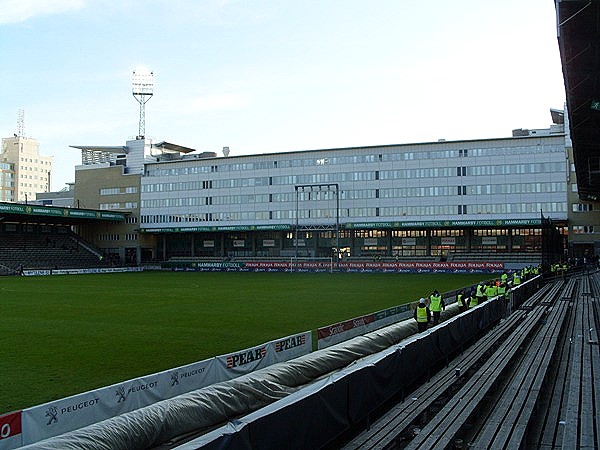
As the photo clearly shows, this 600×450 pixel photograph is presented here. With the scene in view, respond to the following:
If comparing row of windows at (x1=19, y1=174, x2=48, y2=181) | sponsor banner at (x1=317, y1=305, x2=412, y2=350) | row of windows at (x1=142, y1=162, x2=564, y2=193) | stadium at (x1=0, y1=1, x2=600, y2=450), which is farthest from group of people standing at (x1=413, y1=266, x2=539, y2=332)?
row of windows at (x1=19, y1=174, x2=48, y2=181)

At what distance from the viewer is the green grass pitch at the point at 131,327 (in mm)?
14070

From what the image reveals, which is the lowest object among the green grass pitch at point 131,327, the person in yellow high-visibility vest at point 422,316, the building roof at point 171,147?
the green grass pitch at point 131,327

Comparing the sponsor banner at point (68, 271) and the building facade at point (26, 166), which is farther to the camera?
the building facade at point (26, 166)

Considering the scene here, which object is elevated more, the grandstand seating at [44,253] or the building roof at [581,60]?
the building roof at [581,60]

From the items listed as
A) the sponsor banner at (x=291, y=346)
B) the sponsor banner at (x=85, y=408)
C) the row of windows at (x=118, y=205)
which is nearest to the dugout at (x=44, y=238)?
the row of windows at (x=118, y=205)

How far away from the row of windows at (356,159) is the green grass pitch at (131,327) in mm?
46784

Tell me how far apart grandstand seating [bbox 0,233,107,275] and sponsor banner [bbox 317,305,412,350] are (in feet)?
200

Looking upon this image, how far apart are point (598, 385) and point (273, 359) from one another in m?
7.32

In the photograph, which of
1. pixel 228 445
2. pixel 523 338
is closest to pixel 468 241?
pixel 523 338

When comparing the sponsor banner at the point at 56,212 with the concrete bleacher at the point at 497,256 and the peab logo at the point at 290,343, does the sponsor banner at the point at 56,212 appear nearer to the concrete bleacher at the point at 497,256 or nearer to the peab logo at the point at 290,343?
the concrete bleacher at the point at 497,256

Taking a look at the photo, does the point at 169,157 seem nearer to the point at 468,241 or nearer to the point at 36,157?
the point at 468,241

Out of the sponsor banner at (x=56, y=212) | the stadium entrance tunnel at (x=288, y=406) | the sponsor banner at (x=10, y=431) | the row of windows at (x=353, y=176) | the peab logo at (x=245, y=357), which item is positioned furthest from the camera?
the row of windows at (x=353, y=176)

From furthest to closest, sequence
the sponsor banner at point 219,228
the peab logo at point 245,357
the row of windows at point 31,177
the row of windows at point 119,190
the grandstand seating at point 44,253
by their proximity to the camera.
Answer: the row of windows at point 31,177 → the row of windows at point 119,190 → the sponsor banner at point 219,228 → the grandstand seating at point 44,253 → the peab logo at point 245,357

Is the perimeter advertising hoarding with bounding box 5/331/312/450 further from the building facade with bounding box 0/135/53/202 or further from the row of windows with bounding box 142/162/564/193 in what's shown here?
the building facade with bounding box 0/135/53/202
